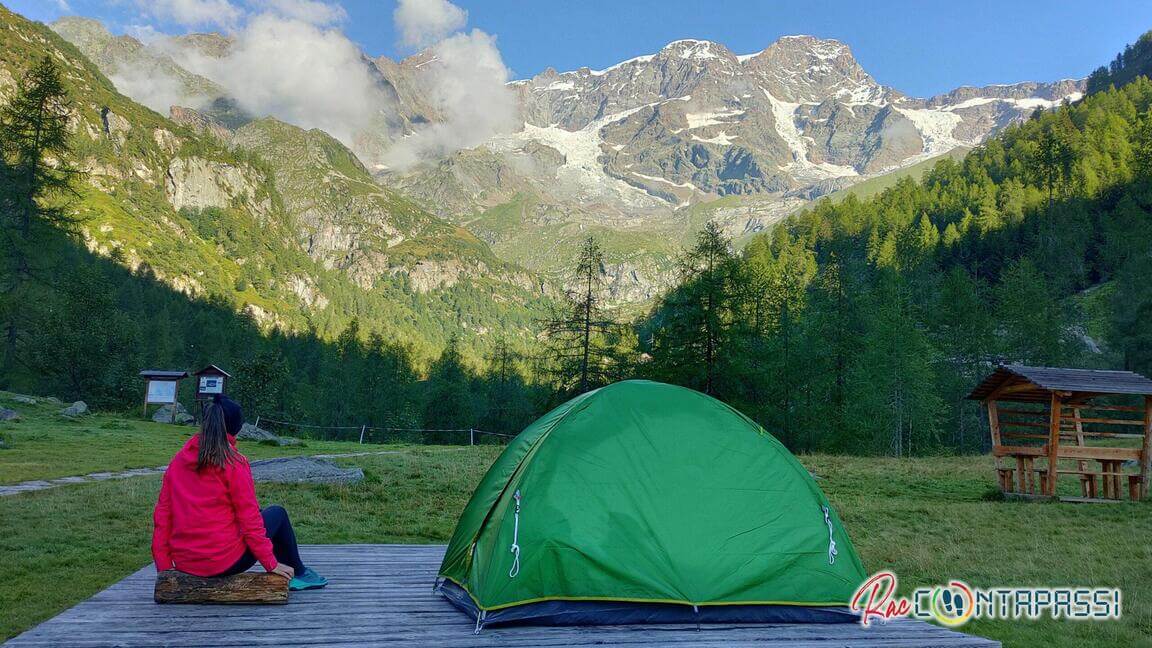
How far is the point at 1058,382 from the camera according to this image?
1833cm

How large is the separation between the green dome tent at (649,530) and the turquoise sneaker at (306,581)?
1260mm

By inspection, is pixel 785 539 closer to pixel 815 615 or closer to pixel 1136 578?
pixel 815 615

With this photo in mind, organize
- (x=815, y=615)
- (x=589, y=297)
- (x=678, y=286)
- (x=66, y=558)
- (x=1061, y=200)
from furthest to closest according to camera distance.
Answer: (x=1061, y=200)
(x=589, y=297)
(x=678, y=286)
(x=66, y=558)
(x=815, y=615)

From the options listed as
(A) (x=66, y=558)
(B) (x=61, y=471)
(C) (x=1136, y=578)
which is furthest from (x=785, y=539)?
(B) (x=61, y=471)

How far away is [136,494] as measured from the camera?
15289mm

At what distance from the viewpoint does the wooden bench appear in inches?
251

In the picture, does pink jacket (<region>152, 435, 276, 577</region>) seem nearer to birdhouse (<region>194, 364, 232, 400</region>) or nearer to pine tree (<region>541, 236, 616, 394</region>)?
pine tree (<region>541, 236, 616, 394</region>)

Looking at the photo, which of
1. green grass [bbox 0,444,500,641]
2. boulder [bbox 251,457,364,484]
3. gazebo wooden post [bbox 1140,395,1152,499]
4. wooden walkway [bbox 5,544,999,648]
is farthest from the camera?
boulder [bbox 251,457,364,484]

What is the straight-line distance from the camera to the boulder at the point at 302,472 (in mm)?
18914

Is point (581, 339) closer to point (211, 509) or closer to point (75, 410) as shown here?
point (75, 410)

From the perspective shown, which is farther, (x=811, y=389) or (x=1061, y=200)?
(x=1061, y=200)

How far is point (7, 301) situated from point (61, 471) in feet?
88.4

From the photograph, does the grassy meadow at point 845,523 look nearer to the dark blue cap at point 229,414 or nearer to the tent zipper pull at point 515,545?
the dark blue cap at point 229,414

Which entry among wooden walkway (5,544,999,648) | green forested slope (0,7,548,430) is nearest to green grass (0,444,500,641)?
wooden walkway (5,544,999,648)
